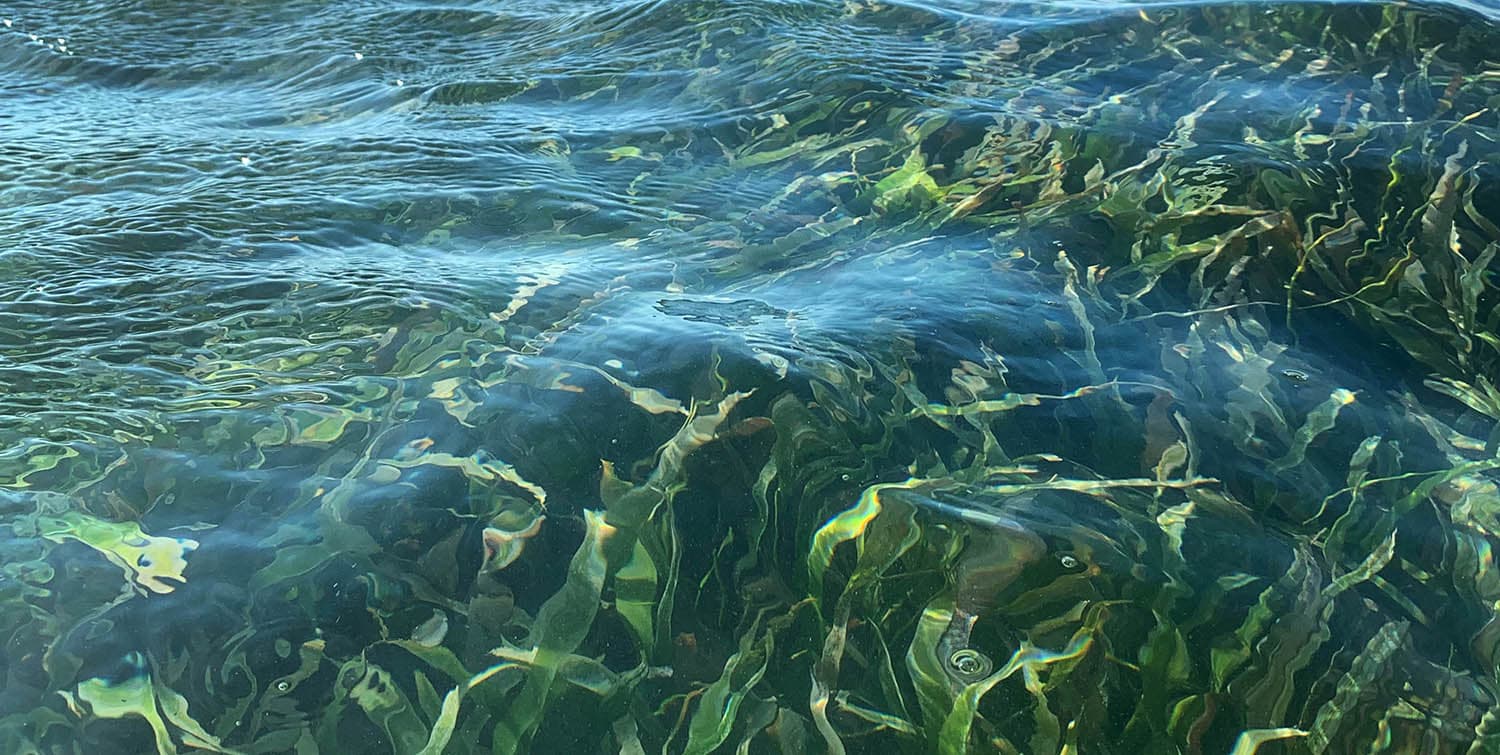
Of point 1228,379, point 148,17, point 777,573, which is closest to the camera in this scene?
point 777,573

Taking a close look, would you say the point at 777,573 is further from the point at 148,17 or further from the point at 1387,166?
the point at 148,17

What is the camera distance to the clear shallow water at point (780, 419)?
192cm

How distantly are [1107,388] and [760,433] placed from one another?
777 mm

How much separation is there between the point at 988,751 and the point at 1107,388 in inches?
38.1

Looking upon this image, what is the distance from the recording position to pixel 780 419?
7.97 feet

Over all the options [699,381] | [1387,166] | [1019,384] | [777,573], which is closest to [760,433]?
[699,381]

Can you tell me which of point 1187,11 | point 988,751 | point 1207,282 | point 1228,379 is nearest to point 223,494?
point 988,751

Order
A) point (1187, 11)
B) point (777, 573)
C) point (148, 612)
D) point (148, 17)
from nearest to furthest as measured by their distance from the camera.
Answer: point (148, 612), point (777, 573), point (1187, 11), point (148, 17)

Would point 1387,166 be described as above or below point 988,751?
above

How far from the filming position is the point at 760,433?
94.3 inches

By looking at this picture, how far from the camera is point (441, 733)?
1832mm

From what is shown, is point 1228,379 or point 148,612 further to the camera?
point 1228,379

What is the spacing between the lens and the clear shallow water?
192 centimetres

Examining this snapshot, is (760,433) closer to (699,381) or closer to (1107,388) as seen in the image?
(699,381)
